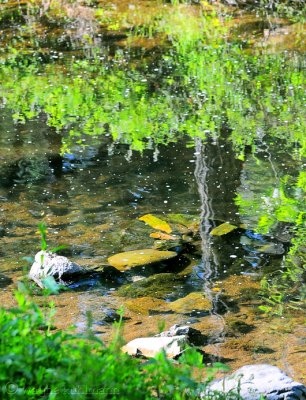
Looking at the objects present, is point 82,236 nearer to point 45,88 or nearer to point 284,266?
point 284,266

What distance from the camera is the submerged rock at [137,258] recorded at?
7996mm

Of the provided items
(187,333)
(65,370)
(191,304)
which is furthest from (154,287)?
(65,370)

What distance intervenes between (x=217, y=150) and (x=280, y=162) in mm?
977

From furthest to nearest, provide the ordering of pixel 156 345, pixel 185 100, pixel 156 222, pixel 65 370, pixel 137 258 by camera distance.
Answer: pixel 185 100, pixel 156 222, pixel 137 258, pixel 156 345, pixel 65 370

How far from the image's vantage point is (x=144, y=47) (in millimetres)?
17844

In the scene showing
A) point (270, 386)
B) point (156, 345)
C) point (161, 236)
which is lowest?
point (161, 236)

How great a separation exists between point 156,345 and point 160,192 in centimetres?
393

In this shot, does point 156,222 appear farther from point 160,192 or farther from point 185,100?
point 185,100

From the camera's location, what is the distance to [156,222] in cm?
892

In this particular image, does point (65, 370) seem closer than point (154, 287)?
Yes

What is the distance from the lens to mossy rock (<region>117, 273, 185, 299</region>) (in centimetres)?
743

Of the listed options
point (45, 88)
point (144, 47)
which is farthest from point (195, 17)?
point (45, 88)

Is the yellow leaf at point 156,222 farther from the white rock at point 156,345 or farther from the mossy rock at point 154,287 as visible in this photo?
the white rock at point 156,345

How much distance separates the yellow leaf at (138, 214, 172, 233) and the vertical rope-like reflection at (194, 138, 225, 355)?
15.4 inches
